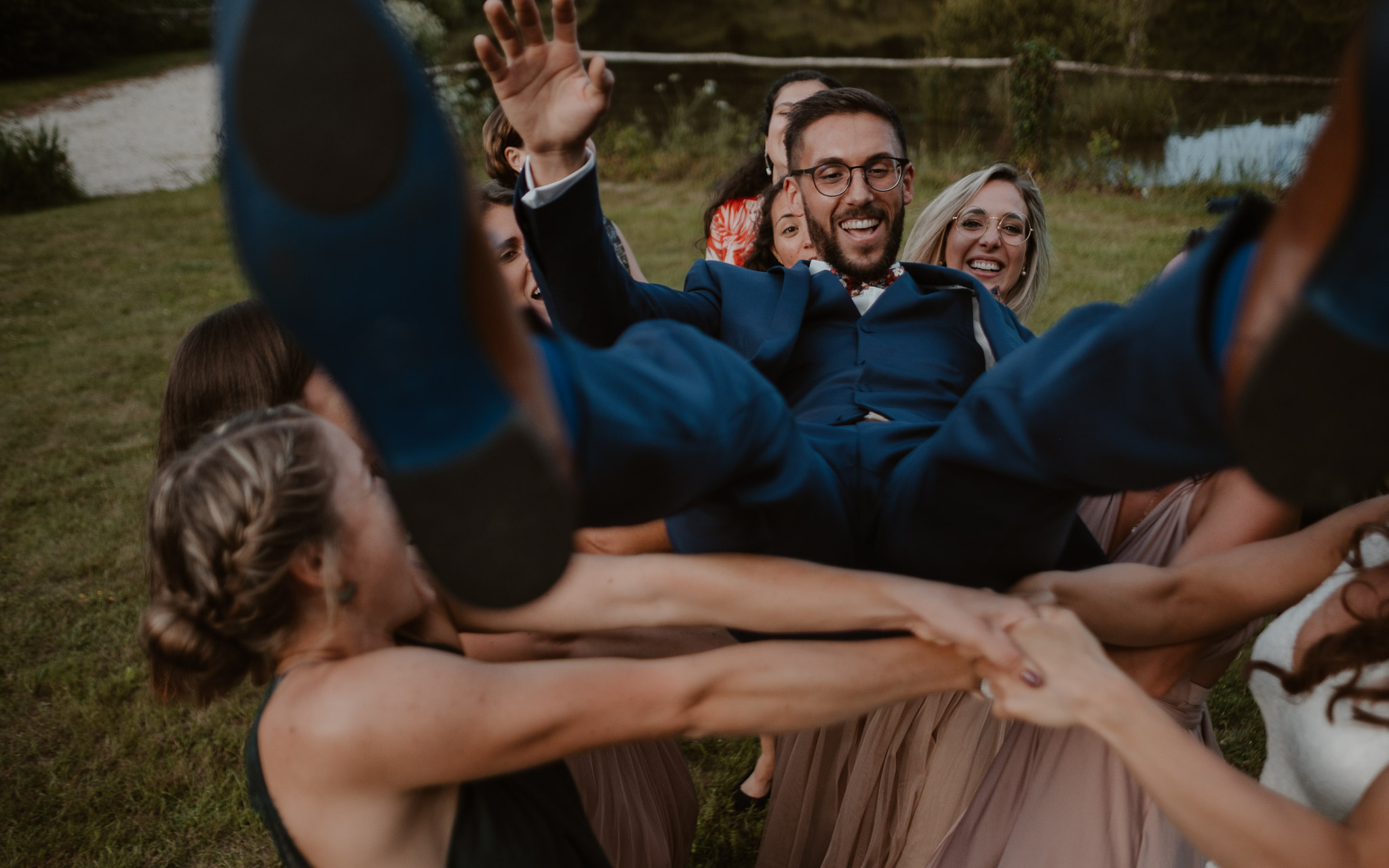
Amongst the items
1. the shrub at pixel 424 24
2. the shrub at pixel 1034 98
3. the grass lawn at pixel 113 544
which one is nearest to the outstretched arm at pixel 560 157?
the grass lawn at pixel 113 544

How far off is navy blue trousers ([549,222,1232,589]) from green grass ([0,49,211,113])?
1673 cm

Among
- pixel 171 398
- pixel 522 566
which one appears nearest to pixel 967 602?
pixel 522 566

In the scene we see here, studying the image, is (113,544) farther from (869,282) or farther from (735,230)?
(869,282)

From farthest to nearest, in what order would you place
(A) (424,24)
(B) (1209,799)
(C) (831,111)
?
1. (A) (424,24)
2. (C) (831,111)
3. (B) (1209,799)

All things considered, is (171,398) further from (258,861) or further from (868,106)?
(868,106)

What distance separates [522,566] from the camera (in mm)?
1154

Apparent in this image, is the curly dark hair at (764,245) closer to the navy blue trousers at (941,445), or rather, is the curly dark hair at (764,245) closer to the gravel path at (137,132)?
the navy blue trousers at (941,445)

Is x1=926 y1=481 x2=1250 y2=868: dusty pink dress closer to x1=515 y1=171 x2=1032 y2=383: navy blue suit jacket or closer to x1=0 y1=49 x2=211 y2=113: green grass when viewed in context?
x1=515 y1=171 x2=1032 y2=383: navy blue suit jacket

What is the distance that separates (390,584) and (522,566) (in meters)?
0.61

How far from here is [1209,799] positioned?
1360 mm

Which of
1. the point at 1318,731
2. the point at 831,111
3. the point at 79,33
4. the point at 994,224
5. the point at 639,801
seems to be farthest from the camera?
the point at 79,33

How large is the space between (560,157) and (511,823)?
1.30 meters

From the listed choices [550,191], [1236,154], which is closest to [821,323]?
[550,191]

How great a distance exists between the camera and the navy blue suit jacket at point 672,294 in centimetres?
203
